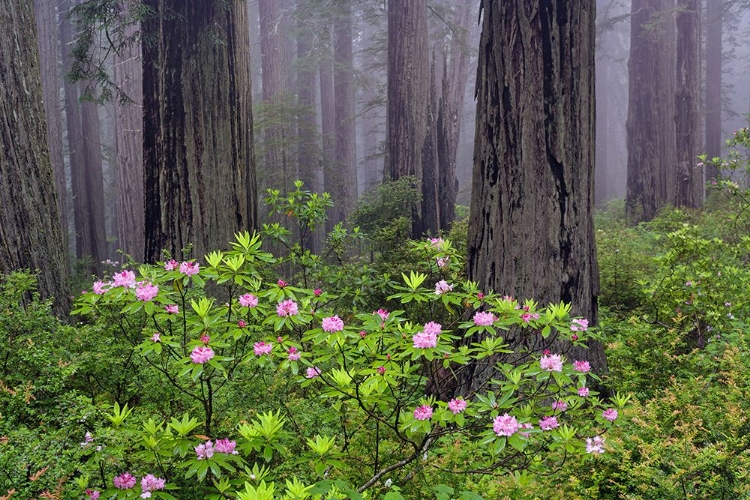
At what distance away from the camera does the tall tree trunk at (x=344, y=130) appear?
60.5 ft


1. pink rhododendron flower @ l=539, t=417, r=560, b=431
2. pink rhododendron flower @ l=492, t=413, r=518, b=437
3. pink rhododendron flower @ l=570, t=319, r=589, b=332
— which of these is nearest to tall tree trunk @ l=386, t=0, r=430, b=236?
pink rhododendron flower @ l=570, t=319, r=589, b=332

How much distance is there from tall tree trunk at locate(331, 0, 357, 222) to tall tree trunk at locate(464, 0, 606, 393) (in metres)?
13.6

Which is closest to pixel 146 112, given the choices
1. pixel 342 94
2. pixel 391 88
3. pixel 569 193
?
pixel 569 193

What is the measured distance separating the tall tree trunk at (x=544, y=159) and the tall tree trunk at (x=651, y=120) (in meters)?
9.10

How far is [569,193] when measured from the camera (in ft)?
13.7

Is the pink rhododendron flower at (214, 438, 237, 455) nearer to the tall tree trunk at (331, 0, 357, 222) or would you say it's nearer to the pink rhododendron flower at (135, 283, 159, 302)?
the pink rhododendron flower at (135, 283, 159, 302)

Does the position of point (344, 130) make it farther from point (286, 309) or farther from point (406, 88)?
point (286, 309)

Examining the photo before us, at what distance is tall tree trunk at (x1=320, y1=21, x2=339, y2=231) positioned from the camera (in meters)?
17.6

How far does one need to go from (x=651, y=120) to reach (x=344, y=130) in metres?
10.6

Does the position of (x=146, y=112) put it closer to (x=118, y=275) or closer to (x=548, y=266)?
(x=118, y=275)

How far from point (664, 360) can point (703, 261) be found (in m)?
1.27

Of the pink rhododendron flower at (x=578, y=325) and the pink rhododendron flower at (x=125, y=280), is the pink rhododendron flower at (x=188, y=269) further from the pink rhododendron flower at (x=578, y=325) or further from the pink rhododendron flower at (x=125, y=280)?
the pink rhododendron flower at (x=578, y=325)

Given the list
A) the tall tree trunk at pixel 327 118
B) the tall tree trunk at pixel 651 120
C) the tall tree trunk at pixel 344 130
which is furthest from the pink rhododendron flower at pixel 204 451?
the tall tree trunk at pixel 344 130

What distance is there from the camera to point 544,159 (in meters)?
4.14
